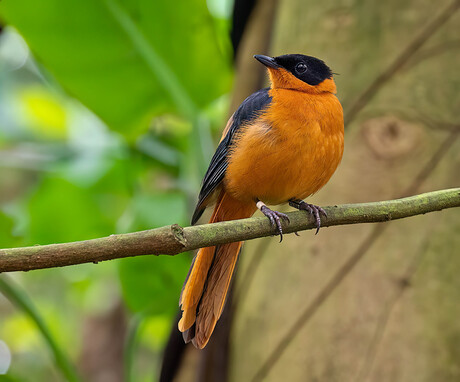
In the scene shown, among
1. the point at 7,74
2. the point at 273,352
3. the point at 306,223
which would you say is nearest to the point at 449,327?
the point at 273,352

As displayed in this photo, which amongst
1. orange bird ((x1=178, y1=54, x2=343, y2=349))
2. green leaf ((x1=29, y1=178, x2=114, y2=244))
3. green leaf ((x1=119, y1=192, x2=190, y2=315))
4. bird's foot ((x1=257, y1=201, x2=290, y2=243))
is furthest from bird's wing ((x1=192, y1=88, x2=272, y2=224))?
green leaf ((x1=29, y1=178, x2=114, y2=244))

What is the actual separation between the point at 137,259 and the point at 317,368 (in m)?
1.52

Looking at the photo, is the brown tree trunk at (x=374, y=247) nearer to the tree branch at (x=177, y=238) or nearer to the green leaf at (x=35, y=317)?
the green leaf at (x=35, y=317)

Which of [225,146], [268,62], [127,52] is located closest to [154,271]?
[127,52]

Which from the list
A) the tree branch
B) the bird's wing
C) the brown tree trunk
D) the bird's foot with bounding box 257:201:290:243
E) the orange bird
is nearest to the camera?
the tree branch

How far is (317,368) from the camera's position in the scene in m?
2.43

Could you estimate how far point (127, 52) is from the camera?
146 inches

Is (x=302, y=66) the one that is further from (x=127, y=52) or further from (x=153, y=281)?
(x=153, y=281)

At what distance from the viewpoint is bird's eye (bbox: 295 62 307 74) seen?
2.41 m

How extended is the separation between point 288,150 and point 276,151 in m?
0.04

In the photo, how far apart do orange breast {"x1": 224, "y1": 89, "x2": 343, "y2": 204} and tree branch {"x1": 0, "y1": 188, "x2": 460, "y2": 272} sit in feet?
1.75

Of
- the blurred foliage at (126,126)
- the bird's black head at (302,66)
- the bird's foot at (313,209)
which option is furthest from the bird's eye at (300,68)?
the blurred foliage at (126,126)

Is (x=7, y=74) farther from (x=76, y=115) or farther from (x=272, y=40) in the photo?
(x=272, y=40)

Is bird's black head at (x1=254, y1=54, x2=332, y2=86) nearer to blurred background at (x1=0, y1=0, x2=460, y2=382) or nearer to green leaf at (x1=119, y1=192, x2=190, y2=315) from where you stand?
blurred background at (x1=0, y1=0, x2=460, y2=382)
